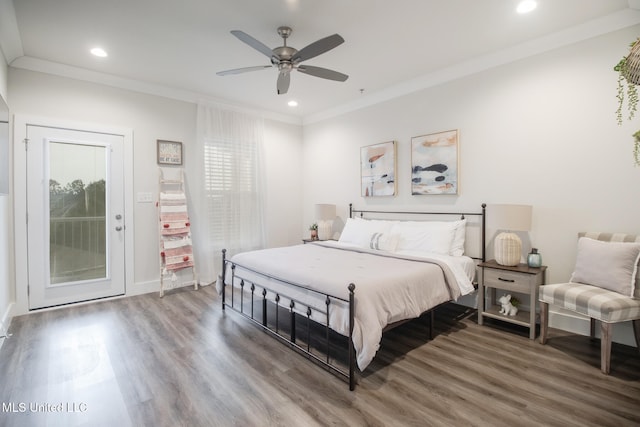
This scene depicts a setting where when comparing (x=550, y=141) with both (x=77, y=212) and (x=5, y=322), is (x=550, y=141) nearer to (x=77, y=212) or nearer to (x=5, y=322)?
(x=77, y=212)

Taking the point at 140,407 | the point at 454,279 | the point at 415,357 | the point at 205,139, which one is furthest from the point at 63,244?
the point at 454,279

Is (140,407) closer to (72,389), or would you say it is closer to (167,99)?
(72,389)

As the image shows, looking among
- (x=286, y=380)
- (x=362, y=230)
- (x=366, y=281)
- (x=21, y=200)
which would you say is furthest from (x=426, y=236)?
(x=21, y=200)

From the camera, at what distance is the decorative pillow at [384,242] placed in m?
3.83

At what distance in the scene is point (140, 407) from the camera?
2.00 metres

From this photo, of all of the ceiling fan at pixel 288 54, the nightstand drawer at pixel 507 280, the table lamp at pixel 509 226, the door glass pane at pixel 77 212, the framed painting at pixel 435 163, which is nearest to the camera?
the ceiling fan at pixel 288 54

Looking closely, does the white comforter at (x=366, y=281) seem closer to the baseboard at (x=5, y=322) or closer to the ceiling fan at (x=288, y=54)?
the ceiling fan at (x=288, y=54)

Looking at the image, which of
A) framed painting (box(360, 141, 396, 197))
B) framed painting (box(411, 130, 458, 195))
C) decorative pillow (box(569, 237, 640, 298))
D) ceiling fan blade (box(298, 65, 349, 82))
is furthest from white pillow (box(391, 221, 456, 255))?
ceiling fan blade (box(298, 65, 349, 82))

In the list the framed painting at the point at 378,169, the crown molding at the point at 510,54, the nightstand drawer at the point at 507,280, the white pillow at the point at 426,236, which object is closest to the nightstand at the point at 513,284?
the nightstand drawer at the point at 507,280

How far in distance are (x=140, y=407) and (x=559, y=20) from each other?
4615 millimetres

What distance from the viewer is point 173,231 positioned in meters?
4.46

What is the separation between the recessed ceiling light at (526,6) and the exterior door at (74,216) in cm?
471

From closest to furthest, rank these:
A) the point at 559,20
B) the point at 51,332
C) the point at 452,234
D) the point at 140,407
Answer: the point at 140,407
the point at 559,20
the point at 51,332
the point at 452,234

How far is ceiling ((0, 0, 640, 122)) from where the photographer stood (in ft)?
8.74
